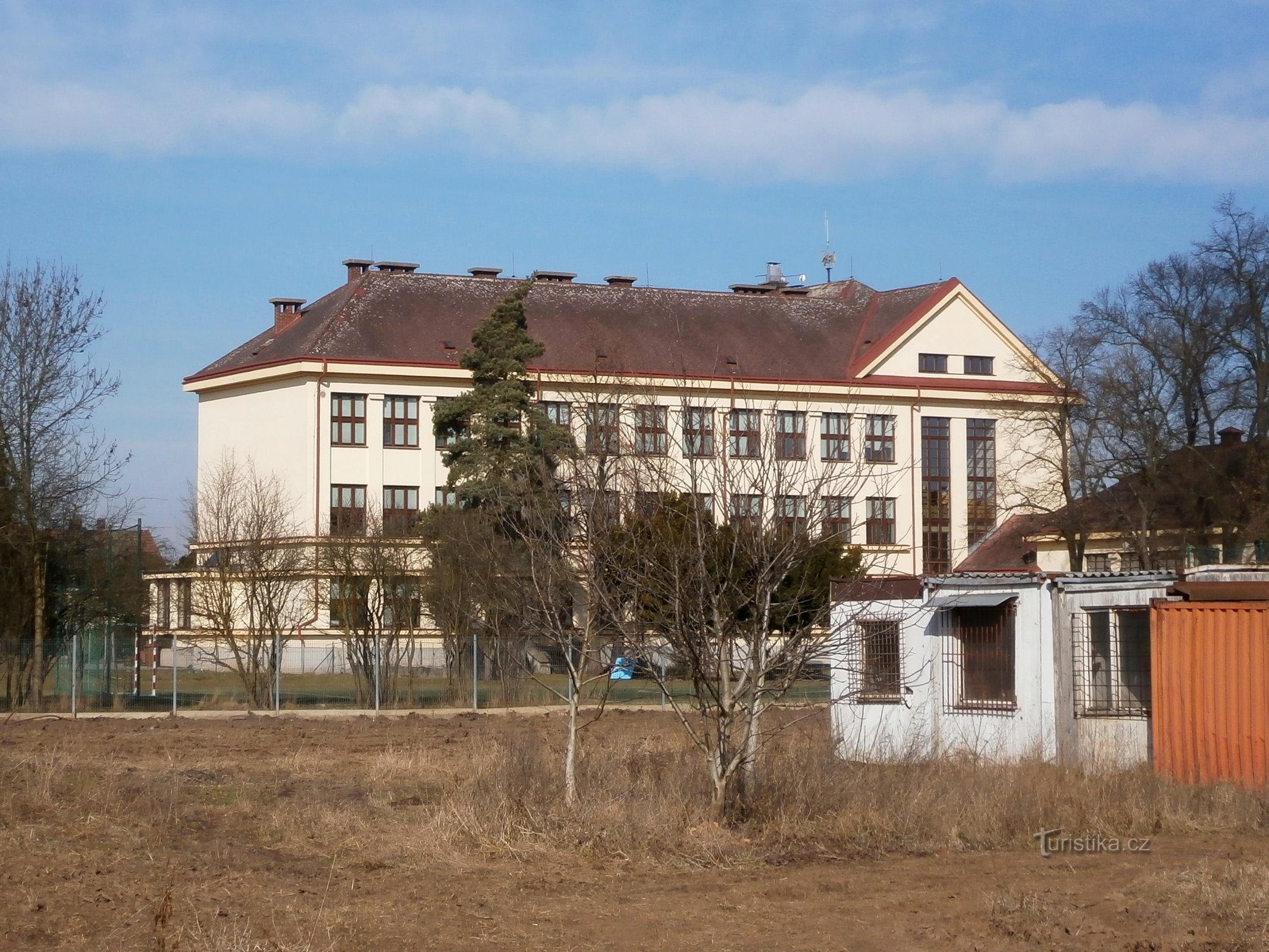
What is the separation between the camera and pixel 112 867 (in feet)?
36.8

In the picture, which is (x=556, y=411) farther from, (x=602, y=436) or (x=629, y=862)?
(x=629, y=862)

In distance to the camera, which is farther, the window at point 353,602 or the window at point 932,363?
the window at point 932,363

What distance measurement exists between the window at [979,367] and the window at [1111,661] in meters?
49.9

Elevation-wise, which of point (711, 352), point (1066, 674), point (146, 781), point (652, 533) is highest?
point (711, 352)

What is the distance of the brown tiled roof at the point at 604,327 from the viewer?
60.2 meters

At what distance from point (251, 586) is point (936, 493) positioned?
36345 mm

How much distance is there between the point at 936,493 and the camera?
213 feet

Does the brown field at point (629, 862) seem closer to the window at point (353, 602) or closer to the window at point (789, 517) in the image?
the window at point (789, 517)

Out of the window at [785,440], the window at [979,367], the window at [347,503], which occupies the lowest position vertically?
the window at [785,440]

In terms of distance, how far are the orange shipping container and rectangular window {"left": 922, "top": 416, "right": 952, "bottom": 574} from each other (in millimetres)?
49371

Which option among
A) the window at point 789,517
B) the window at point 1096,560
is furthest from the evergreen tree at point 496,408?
the window at point 789,517

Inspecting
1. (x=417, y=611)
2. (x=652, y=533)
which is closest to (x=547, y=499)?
(x=652, y=533)

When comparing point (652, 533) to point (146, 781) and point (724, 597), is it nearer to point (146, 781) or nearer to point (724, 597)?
point (724, 597)

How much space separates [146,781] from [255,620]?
20.6 m
